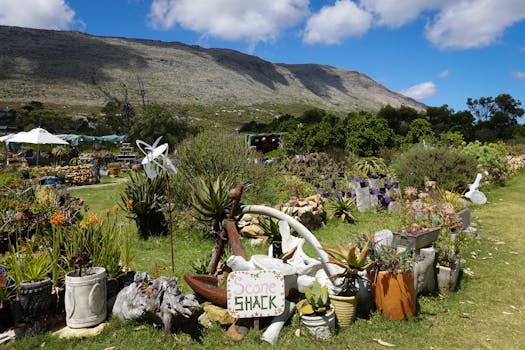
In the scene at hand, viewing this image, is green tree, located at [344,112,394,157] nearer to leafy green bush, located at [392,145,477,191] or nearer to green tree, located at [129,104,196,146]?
leafy green bush, located at [392,145,477,191]

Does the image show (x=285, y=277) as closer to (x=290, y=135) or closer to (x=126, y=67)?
(x=290, y=135)

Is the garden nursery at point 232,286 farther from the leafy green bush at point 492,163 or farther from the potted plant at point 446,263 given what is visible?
the leafy green bush at point 492,163

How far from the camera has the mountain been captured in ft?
220

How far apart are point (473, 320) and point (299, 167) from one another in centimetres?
967

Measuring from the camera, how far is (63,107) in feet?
181

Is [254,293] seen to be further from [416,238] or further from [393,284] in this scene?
[416,238]

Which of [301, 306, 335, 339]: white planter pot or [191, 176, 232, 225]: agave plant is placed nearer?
[301, 306, 335, 339]: white planter pot

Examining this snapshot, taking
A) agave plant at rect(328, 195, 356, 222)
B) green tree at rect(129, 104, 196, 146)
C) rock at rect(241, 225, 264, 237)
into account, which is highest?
green tree at rect(129, 104, 196, 146)

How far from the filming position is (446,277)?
462 cm

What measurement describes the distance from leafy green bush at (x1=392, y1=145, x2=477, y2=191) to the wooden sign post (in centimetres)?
886

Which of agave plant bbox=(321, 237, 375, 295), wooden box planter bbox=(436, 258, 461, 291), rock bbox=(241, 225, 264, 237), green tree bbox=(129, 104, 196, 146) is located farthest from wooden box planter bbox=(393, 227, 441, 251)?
green tree bbox=(129, 104, 196, 146)

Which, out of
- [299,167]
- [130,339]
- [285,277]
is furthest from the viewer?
[299,167]


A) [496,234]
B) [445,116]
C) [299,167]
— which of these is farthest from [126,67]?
[496,234]

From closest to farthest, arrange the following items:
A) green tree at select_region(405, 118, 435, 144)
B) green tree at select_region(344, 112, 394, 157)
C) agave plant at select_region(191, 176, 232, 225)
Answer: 1. agave plant at select_region(191, 176, 232, 225)
2. green tree at select_region(344, 112, 394, 157)
3. green tree at select_region(405, 118, 435, 144)
